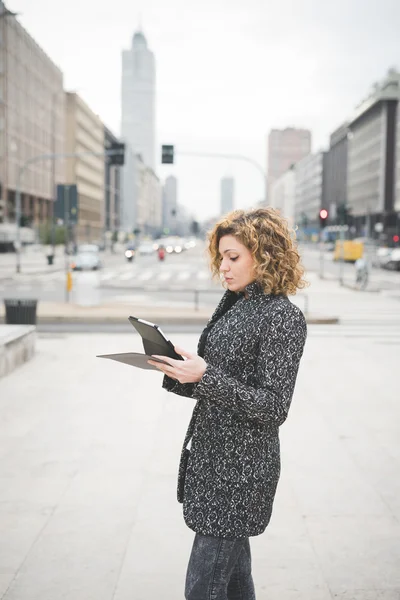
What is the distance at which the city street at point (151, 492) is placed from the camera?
4.47 metres

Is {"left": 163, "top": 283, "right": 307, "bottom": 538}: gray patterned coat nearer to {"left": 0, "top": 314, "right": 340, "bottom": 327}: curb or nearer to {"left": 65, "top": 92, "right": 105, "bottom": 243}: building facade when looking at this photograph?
{"left": 0, "top": 314, "right": 340, "bottom": 327}: curb

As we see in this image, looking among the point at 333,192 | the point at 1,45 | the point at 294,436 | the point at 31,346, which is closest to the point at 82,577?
the point at 294,436

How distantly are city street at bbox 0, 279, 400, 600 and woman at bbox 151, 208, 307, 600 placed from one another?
59.1 inches

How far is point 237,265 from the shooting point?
118 inches

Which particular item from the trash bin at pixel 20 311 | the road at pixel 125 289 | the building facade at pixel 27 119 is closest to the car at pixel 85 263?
the road at pixel 125 289

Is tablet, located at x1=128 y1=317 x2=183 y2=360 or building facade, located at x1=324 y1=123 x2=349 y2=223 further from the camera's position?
building facade, located at x1=324 y1=123 x2=349 y2=223

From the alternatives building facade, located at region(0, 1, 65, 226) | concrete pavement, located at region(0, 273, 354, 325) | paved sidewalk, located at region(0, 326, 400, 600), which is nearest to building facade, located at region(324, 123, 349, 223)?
building facade, located at region(0, 1, 65, 226)

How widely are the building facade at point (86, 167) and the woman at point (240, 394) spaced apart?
11302 cm

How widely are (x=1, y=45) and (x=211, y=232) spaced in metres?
80.8

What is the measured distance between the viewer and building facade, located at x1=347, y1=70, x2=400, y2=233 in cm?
11369

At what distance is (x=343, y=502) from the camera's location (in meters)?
5.80

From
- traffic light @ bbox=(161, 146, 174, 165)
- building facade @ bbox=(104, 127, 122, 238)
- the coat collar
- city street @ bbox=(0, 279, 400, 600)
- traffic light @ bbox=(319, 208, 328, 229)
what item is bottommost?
city street @ bbox=(0, 279, 400, 600)

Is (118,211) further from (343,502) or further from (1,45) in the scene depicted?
(343,502)

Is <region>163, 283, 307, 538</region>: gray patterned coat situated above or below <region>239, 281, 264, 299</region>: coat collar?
below
